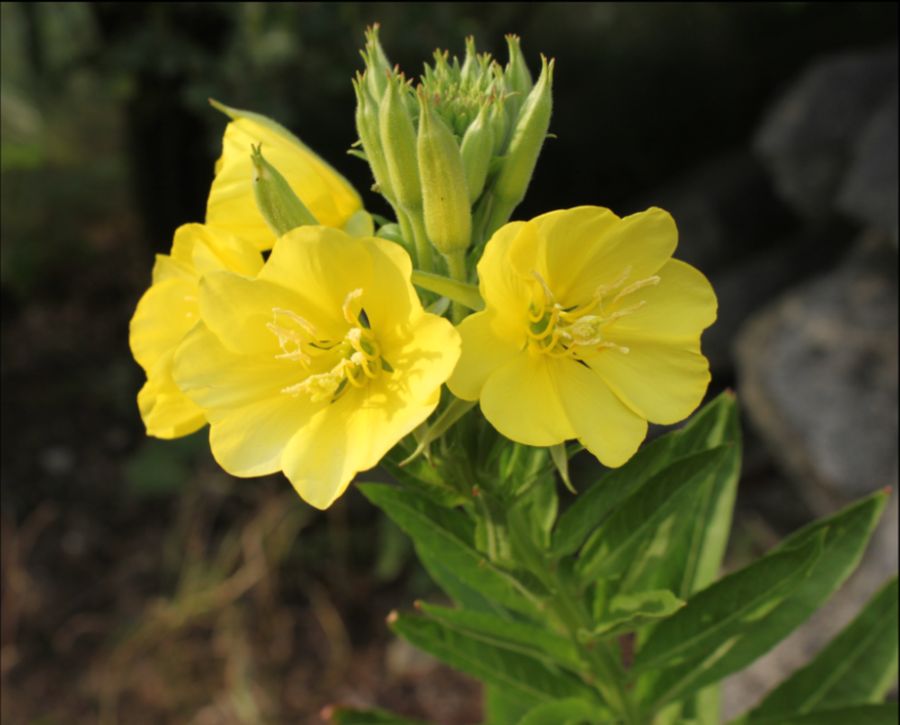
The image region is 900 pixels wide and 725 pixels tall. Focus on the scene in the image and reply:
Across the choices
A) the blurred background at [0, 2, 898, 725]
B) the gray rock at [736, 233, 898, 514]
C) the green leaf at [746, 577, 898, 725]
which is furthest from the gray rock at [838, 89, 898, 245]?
the green leaf at [746, 577, 898, 725]

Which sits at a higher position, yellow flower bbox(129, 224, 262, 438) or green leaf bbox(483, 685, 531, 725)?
yellow flower bbox(129, 224, 262, 438)

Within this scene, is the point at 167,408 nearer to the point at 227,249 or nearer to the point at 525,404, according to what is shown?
the point at 227,249

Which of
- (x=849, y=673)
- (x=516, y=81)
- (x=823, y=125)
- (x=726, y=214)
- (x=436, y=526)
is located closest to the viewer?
(x=516, y=81)

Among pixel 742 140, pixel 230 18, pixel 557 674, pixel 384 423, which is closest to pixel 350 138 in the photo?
pixel 230 18

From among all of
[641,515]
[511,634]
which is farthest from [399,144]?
[511,634]

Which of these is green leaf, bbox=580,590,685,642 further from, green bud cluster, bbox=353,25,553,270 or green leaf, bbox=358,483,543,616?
green bud cluster, bbox=353,25,553,270

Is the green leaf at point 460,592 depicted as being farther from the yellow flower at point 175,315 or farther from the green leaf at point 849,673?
the yellow flower at point 175,315
